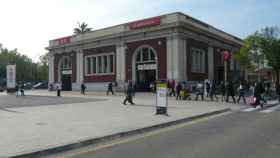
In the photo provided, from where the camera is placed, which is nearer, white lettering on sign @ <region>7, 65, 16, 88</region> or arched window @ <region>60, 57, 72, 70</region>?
white lettering on sign @ <region>7, 65, 16, 88</region>

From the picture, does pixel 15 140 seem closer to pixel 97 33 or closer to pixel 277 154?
pixel 277 154

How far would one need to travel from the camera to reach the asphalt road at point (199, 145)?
22.7 feet

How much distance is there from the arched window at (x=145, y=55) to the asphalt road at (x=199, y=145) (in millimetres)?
28243


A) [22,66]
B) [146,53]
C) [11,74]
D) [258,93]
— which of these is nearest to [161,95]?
[258,93]

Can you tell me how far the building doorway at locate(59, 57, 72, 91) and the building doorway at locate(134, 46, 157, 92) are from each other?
46.3 feet

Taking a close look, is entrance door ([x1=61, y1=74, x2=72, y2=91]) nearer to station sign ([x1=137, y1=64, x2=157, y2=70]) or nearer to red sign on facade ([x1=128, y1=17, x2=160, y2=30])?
station sign ([x1=137, y1=64, x2=157, y2=70])

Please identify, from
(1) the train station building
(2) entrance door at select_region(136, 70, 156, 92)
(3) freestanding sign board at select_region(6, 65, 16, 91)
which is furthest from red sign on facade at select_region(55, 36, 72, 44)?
(2) entrance door at select_region(136, 70, 156, 92)

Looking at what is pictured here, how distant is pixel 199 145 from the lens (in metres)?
7.93

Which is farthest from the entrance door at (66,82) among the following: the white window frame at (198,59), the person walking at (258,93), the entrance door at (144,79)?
the person walking at (258,93)

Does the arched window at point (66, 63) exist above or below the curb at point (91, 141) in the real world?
above

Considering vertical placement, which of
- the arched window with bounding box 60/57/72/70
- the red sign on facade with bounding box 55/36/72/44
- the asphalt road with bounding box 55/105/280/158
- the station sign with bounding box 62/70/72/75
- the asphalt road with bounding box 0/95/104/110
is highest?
the red sign on facade with bounding box 55/36/72/44

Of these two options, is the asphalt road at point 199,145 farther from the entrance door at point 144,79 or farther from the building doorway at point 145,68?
the entrance door at point 144,79

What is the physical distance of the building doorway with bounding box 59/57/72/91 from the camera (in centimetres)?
4970

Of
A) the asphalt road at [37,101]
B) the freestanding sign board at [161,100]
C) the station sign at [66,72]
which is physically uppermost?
the station sign at [66,72]
